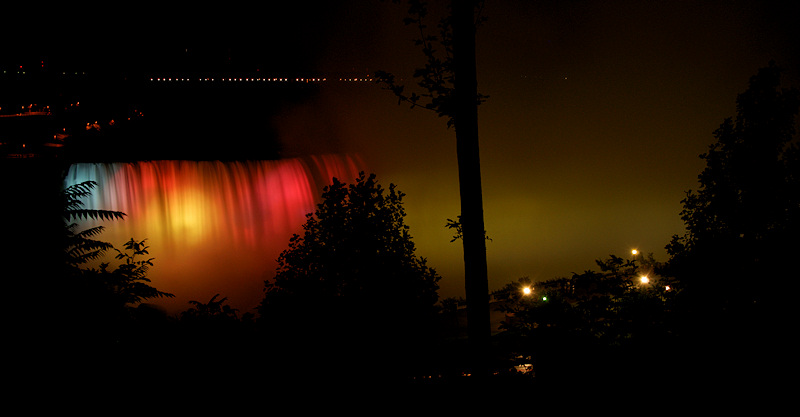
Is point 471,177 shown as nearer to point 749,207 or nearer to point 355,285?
point 749,207

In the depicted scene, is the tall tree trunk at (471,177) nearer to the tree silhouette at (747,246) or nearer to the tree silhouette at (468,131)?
the tree silhouette at (468,131)

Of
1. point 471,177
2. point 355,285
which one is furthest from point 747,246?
point 355,285

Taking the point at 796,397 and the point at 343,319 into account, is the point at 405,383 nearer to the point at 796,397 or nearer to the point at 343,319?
the point at 343,319

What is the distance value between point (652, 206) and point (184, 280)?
24.8 m

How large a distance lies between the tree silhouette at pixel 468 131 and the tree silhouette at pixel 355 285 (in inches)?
107

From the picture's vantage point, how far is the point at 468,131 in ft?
14.1

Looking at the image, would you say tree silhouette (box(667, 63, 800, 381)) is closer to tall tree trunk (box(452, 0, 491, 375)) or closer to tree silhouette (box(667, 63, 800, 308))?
tree silhouette (box(667, 63, 800, 308))

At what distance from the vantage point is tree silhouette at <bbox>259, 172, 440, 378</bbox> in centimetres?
721

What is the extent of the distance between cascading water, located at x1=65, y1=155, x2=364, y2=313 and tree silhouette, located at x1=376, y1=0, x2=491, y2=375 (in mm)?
18393

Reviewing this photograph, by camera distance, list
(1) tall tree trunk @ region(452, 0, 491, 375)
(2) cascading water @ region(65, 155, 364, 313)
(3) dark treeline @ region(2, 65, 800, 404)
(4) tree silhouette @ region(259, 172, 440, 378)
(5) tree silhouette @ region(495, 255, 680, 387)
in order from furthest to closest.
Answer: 1. (2) cascading water @ region(65, 155, 364, 313)
2. (4) tree silhouette @ region(259, 172, 440, 378)
3. (5) tree silhouette @ region(495, 255, 680, 387)
4. (3) dark treeline @ region(2, 65, 800, 404)
5. (1) tall tree trunk @ region(452, 0, 491, 375)

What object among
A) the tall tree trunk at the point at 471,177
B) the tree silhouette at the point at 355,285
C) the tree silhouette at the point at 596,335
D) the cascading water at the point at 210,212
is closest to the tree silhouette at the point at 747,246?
the tree silhouette at the point at 596,335

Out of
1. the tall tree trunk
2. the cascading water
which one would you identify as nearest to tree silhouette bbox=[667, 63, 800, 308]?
the tall tree trunk

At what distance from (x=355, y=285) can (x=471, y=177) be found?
13.3 ft

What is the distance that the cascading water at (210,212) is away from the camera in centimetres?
1938
